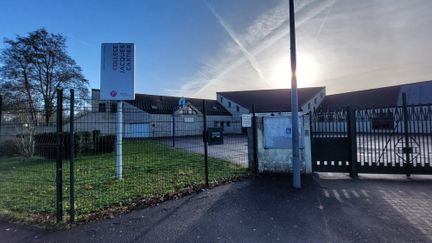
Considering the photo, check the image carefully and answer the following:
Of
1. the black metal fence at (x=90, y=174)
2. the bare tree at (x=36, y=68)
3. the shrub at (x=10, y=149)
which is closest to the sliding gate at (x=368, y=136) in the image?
the black metal fence at (x=90, y=174)

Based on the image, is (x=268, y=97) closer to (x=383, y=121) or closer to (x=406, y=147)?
(x=383, y=121)

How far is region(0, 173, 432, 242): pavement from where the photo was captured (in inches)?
141

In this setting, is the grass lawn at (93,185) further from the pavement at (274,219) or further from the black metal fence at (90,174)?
the pavement at (274,219)

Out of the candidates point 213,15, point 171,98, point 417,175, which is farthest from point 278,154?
point 171,98

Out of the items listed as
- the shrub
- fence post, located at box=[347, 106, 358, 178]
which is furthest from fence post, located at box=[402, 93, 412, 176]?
the shrub

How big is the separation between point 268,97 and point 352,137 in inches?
1671

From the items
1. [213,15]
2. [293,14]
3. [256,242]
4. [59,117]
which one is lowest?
[256,242]

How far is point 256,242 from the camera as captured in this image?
3.43m

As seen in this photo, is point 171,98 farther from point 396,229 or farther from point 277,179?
point 396,229

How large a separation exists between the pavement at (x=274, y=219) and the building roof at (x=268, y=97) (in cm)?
4023

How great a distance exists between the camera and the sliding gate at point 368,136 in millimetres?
7191

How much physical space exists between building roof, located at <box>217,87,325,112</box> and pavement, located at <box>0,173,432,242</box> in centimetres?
4023

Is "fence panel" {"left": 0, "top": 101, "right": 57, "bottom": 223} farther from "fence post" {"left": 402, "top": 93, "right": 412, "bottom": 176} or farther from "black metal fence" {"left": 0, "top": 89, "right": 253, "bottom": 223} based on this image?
"fence post" {"left": 402, "top": 93, "right": 412, "bottom": 176}

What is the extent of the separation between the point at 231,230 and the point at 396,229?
249cm
